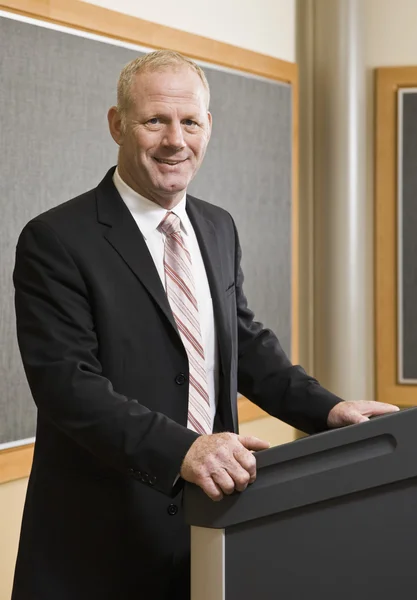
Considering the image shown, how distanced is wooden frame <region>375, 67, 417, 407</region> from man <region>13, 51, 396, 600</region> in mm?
2088

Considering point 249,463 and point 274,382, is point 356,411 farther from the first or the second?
point 249,463

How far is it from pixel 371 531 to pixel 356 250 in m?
Answer: 2.63

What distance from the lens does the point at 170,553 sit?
5.37ft

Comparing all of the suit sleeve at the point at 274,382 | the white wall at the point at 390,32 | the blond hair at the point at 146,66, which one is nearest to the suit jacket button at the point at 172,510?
the suit sleeve at the point at 274,382

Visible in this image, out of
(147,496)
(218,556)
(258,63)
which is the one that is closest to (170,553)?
(147,496)

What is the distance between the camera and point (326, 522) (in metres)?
1.16

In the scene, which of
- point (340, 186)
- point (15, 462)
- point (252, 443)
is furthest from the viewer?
point (340, 186)

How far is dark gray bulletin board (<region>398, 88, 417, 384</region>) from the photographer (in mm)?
3715

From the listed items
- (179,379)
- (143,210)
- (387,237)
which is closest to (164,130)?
(143,210)

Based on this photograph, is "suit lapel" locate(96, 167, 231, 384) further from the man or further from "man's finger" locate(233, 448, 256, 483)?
"man's finger" locate(233, 448, 256, 483)

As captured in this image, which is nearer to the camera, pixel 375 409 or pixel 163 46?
pixel 375 409

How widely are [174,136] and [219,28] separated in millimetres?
1749

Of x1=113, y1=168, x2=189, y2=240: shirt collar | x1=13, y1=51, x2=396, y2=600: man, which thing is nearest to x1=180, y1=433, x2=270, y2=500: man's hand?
x1=13, y1=51, x2=396, y2=600: man

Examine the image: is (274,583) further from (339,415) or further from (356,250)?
(356,250)
